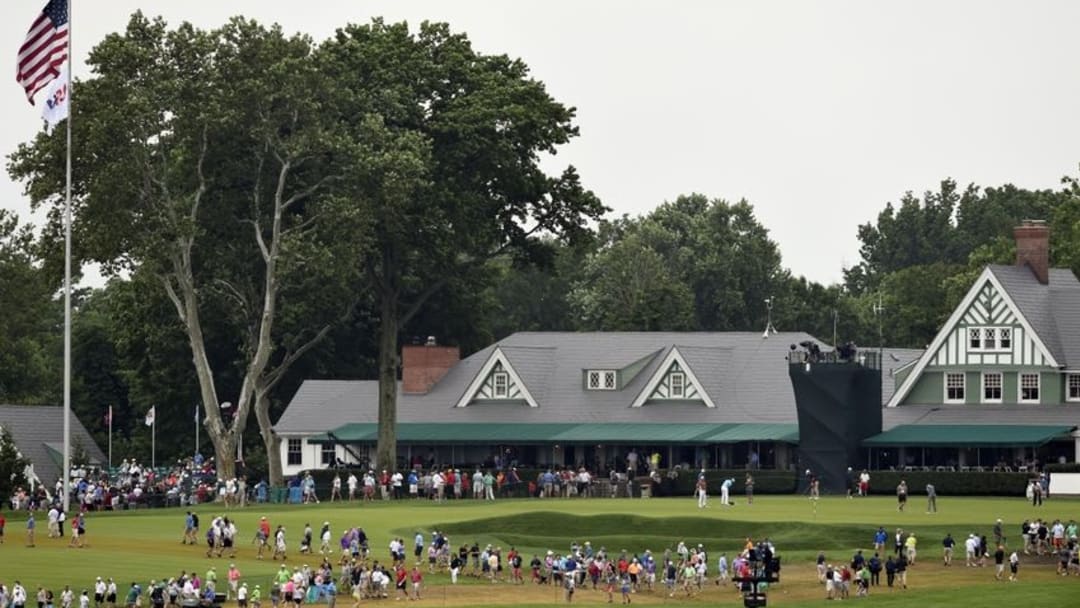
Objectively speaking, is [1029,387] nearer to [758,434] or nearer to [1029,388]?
[1029,388]

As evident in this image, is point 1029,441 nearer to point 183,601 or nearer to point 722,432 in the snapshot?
point 722,432

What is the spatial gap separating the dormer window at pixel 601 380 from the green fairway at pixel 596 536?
1787cm

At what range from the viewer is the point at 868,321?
16288cm

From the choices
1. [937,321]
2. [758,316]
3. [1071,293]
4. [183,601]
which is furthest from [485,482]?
[758,316]

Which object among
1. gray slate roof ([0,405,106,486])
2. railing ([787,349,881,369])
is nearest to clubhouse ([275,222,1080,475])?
railing ([787,349,881,369])

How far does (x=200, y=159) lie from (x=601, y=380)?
23.8 metres

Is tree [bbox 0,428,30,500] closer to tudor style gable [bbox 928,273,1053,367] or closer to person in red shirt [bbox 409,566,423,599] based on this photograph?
person in red shirt [bbox 409,566,423,599]

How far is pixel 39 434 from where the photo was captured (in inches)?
4916

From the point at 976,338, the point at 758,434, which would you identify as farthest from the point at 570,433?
the point at 976,338

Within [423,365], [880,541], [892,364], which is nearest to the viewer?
[880,541]

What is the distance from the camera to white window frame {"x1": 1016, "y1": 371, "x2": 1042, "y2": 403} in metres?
107

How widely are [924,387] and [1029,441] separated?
9.52 m

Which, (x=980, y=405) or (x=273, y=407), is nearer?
(x=980, y=405)

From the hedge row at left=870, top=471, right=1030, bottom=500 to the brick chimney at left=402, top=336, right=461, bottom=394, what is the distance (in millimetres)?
28523
